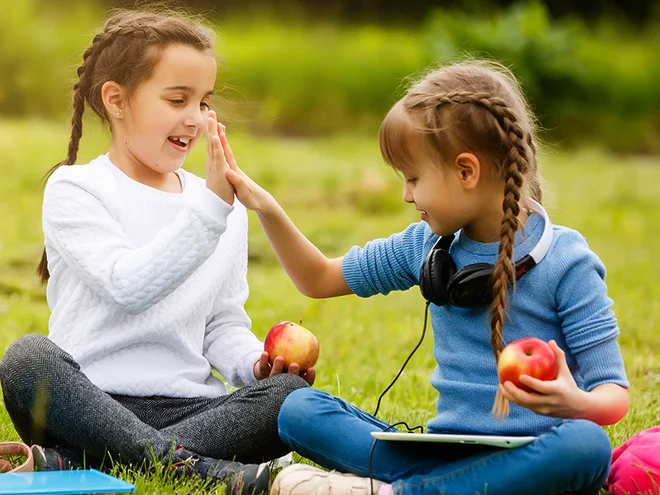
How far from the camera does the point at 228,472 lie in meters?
2.45

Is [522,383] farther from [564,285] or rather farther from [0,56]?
[0,56]

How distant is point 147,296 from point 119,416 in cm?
30

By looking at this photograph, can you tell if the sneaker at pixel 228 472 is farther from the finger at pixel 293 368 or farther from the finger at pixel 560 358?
the finger at pixel 560 358

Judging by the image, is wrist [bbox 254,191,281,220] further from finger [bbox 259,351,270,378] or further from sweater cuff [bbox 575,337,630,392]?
sweater cuff [bbox 575,337,630,392]

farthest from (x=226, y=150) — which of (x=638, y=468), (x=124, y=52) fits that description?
(x=638, y=468)

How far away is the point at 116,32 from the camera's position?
290cm

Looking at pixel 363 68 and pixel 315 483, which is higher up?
pixel 315 483

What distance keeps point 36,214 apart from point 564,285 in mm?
5115

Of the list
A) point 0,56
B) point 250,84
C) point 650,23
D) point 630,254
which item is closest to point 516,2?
point 650,23

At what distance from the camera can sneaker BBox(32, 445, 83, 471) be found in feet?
8.23

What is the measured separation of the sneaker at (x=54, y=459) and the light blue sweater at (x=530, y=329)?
34.8 inches

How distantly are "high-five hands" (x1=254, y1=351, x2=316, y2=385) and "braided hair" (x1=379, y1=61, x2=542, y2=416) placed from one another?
613 millimetres

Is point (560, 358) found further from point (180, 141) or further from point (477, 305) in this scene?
point (180, 141)

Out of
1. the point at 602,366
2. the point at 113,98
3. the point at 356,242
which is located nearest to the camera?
the point at 602,366
